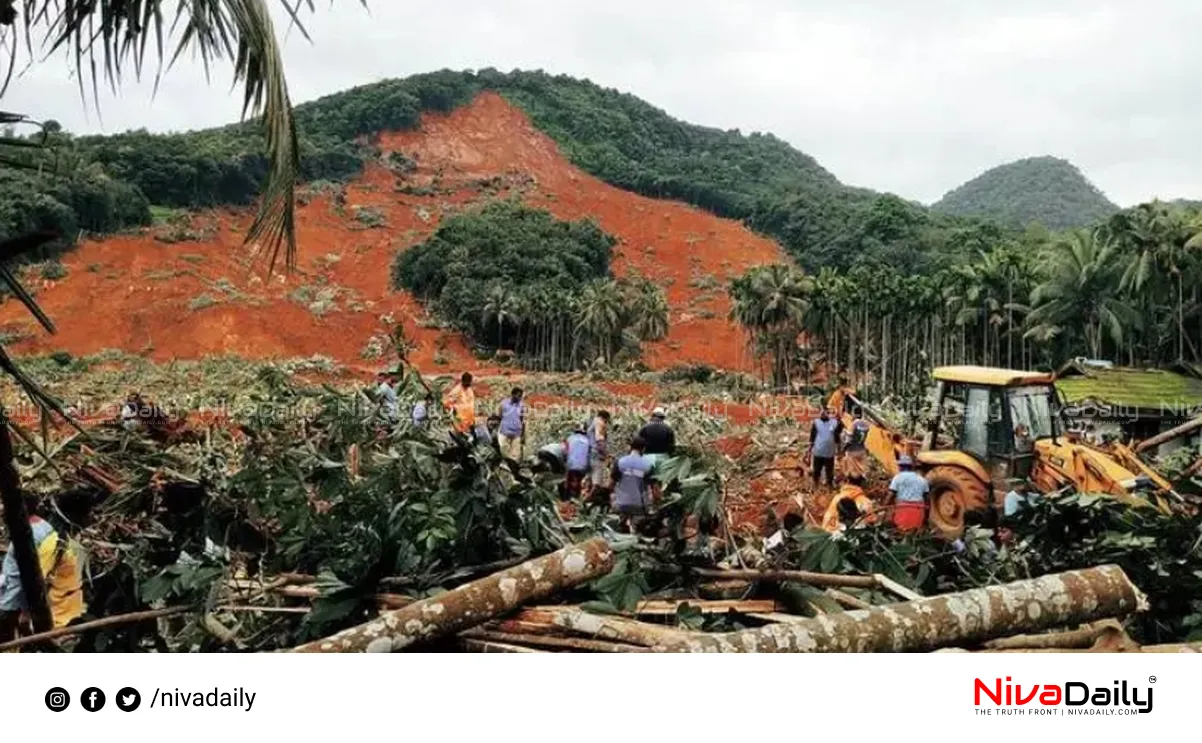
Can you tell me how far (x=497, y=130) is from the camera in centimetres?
8588

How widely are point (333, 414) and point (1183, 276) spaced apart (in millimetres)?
31691

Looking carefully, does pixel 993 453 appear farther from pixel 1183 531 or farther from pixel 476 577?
pixel 476 577

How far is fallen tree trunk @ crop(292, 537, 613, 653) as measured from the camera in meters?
3.33

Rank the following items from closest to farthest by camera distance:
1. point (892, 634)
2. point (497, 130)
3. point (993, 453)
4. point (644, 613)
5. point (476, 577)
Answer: point (892, 634)
point (644, 613)
point (476, 577)
point (993, 453)
point (497, 130)

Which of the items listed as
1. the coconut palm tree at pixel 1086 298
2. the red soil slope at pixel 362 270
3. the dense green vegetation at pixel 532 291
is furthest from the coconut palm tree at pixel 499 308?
the coconut palm tree at pixel 1086 298

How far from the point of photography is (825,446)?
13438 mm

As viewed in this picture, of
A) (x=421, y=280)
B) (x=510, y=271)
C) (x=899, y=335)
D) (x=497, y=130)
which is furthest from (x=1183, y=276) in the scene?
(x=497, y=130)

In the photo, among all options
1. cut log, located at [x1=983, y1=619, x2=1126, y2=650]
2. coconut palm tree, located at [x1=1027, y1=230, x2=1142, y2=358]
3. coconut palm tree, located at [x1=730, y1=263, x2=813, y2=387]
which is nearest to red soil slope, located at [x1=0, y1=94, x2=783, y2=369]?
coconut palm tree, located at [x1=730, y1=263, x2=813, y2=387]

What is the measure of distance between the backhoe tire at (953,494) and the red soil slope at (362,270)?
2368cm

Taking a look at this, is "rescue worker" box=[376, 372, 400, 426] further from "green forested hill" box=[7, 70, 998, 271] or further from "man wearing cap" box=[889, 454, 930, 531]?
"green forested hill" box=[7, 70, 998, 271]
